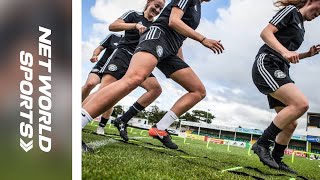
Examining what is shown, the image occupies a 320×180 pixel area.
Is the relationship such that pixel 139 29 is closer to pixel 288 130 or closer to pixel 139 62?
pixel 139 62

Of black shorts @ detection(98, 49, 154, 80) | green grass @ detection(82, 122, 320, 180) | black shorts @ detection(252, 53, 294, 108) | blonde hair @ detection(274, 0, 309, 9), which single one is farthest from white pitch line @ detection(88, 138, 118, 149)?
blonde hair @ detection(274, 0, 309, 9)

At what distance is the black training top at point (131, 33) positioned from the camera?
2.40 m

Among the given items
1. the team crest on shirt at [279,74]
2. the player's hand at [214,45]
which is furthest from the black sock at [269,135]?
the player's hand at [214,45]

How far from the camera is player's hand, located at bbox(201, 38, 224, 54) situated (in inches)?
84.7

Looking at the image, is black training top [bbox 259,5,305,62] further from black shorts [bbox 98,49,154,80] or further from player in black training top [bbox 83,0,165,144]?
black shorts [bbox 98,49,154,80]

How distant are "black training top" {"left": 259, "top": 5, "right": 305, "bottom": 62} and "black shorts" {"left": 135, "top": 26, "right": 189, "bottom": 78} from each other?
0.46 meters

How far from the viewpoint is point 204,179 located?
2053 mm

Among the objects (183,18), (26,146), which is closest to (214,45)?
(183,18)

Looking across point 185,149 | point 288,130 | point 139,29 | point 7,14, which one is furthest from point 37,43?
Result: point 288,130

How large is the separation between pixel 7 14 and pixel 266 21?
4.80 ft

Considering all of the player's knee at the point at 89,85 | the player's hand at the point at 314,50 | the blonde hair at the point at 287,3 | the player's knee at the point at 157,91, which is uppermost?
the blonde hair at the point at 287,3

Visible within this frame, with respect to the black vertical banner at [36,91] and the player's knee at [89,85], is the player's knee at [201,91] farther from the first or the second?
the black vertical banner at [36,91]

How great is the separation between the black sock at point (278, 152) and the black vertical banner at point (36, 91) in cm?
102

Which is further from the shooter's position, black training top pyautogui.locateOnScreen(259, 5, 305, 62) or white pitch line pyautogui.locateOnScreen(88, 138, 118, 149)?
white pitch line pyautogui.locateOnScreen(88, 138, 118, 149)
